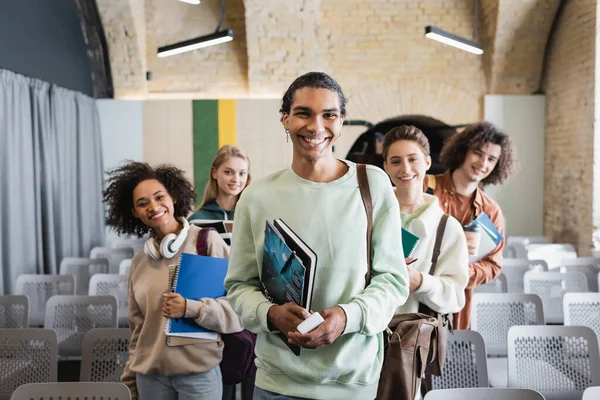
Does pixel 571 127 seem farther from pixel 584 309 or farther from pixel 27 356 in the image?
pixel 27 356

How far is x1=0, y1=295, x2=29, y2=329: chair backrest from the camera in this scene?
434cm

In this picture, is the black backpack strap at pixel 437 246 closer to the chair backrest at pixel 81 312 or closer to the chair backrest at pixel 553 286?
the chair backrest at pixel 81 312

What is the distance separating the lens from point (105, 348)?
3424 mm

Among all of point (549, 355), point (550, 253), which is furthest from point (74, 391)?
point (550, 253)

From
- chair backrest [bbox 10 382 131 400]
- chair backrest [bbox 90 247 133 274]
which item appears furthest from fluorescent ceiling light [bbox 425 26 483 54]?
chair backrest [bbox 10 382 131 400]

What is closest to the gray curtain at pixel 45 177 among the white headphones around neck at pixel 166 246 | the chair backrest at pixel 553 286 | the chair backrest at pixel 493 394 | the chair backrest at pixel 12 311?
the chair backrest at pixel 12 311

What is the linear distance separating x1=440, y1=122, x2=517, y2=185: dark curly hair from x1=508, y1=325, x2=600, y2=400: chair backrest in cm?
87

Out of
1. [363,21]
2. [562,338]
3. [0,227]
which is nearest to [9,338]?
[562,338]

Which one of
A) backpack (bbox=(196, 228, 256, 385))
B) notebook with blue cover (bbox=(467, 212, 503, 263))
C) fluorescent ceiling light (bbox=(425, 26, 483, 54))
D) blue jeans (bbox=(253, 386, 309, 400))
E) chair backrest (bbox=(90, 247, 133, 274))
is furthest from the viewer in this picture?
fluorescent ceiling light (bbox=(425, 26, 483, 54))

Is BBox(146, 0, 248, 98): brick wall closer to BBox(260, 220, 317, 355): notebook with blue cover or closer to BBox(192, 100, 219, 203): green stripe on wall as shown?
BBox(192, 100, 219, 203): green stripe on wall

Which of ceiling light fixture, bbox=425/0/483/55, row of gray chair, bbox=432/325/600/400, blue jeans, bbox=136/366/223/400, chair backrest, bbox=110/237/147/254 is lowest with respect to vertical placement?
row of gray chair, bbox=432/325/600/400

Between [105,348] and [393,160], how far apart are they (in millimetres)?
1951

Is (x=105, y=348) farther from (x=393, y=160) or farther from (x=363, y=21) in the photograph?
(x=363, y=21)

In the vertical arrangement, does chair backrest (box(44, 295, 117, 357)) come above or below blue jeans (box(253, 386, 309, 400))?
below
